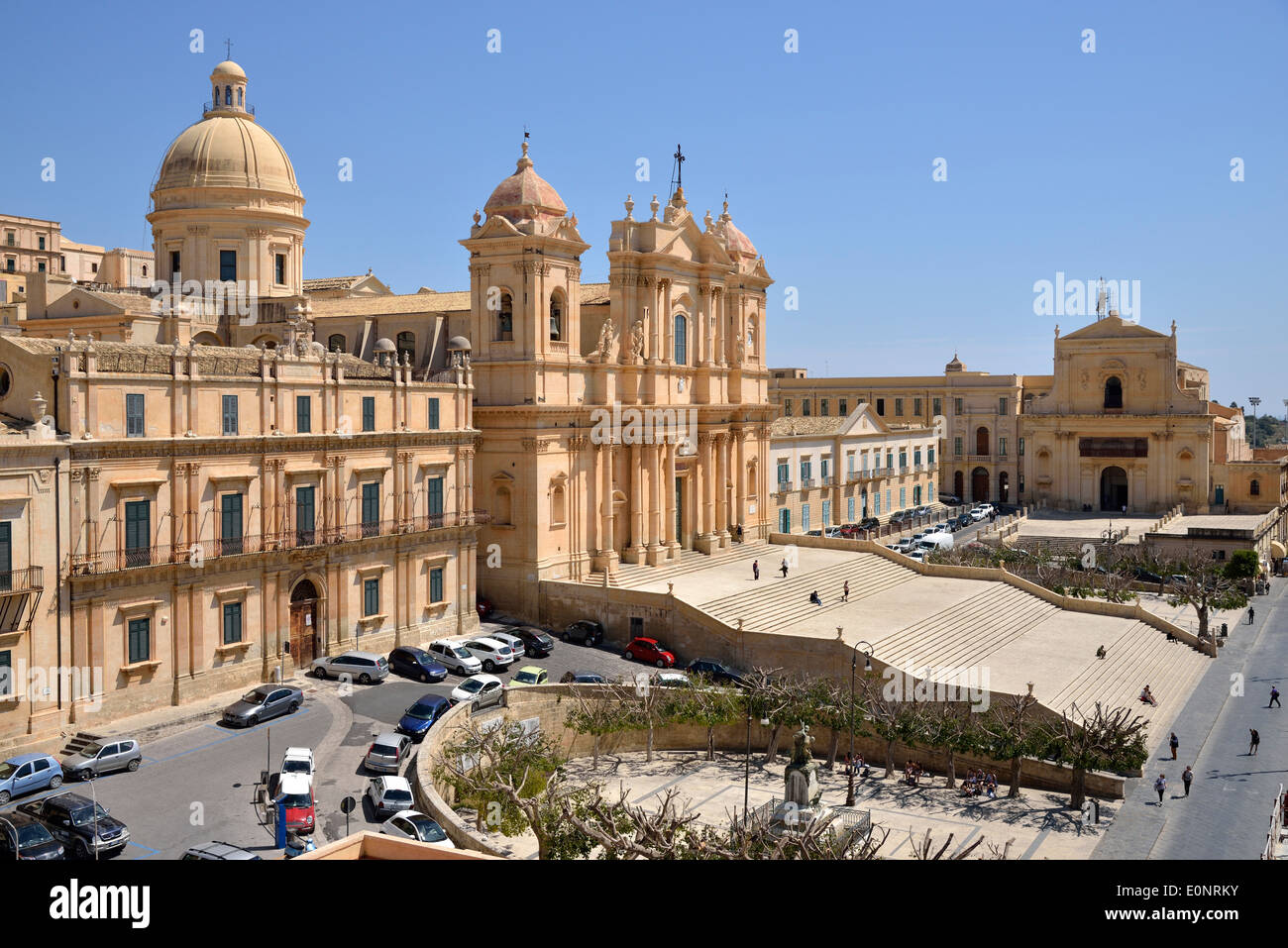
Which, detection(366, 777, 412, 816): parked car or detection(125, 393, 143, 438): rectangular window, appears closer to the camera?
detection(366, 777, 412, 816): parked car

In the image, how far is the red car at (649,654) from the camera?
42.8m

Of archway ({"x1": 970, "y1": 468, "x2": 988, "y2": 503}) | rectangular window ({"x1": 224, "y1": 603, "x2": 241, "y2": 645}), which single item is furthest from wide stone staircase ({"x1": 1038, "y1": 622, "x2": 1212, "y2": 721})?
archway ({"x1": 970, "y1": 468, "x2": 988, "y2": 503})

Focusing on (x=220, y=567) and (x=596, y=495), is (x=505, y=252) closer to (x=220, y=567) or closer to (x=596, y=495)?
(x=596, y=495)

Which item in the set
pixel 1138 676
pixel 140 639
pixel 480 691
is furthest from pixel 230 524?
pixel 1138 676

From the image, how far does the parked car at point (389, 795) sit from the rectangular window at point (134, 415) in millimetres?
13218

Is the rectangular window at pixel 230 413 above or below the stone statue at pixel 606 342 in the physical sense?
below

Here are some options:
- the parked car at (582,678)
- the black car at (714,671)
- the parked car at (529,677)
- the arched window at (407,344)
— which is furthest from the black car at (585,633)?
the arched window at (407,344)

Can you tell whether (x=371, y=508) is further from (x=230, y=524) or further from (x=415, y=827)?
(x=415, y=827)

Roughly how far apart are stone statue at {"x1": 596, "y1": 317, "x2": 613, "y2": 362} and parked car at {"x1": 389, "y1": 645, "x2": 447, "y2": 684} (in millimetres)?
17043

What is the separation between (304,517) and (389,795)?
14.0 m

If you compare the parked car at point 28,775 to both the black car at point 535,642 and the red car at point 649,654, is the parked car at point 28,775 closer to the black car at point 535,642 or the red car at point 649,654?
the black car at point 535,642

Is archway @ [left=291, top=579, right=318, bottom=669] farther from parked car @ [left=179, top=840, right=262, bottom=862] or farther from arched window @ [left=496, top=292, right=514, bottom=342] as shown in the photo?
parked car @ [left=179, top=840, right=262, bottom=862]

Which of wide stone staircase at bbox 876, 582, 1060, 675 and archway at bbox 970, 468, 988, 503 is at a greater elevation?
archway at bbox 970, 468, 988, 503

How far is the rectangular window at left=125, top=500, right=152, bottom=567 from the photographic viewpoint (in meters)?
32.6
